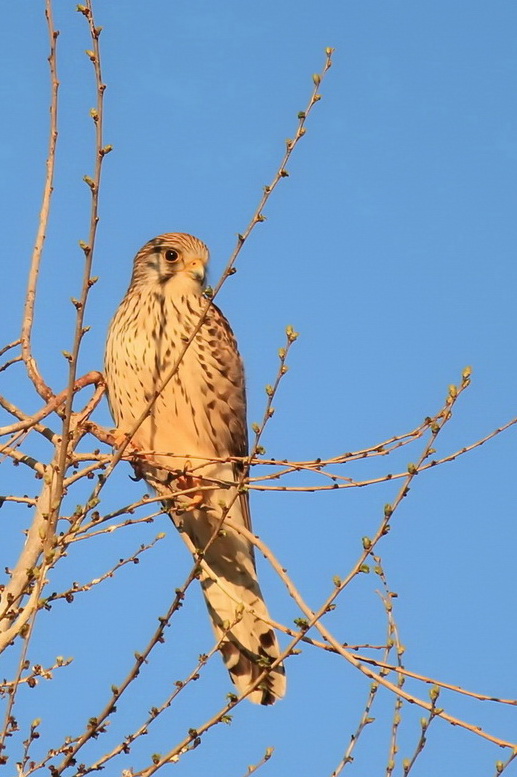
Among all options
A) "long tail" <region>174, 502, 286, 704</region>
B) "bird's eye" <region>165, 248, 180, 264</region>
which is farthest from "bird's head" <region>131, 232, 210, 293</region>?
"long tail" <region>174, 502, 286, 704</region>

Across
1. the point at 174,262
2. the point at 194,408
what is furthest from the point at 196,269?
the point at 194,408

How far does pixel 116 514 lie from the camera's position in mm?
2873

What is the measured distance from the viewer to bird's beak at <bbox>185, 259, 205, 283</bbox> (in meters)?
5.30

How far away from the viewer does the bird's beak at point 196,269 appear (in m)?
5.30

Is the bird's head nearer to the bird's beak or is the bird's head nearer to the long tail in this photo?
the bird's beak

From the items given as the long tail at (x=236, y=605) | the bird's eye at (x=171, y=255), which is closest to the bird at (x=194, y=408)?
the long tail at (x=236, y=605)

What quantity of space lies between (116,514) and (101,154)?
930 mm

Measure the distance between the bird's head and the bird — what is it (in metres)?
0.01

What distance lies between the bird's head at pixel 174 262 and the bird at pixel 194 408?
0.04 feet

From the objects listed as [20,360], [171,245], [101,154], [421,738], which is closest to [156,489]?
[171,245]

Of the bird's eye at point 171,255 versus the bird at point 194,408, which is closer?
the bird at point 194,408

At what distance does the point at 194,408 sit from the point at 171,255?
940 millimetres

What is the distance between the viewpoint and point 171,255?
549 centimetres

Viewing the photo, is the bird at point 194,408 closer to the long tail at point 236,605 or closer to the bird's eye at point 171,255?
the long tail at point 236,605
